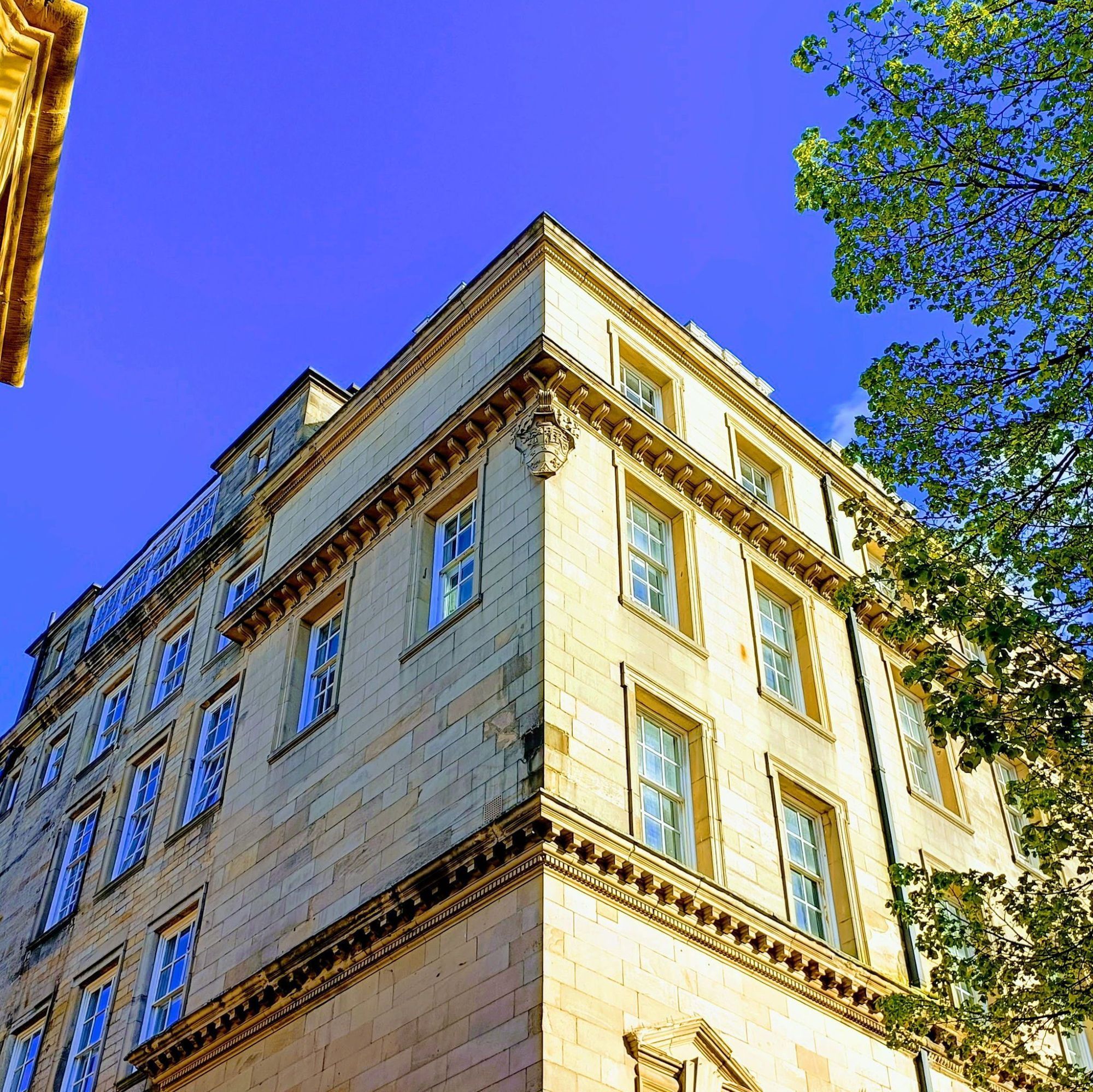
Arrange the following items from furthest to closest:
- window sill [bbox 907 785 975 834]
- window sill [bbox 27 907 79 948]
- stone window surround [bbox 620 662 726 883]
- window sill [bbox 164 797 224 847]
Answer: window sill [bbox 27 907 79 948], window sill [bbox 907 785 975 834], window sill [bbox 164 797 224 847], stone window surround [bbox 620 662 726 883]

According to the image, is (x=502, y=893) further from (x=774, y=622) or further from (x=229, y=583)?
(x=229, y=583)

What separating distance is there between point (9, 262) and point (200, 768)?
1647cm

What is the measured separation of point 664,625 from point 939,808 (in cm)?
801

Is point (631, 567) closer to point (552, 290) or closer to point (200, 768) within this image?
point (552, 290)

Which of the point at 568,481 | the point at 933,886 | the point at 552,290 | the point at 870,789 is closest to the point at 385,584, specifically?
the point at 568,481

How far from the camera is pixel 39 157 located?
1290cm

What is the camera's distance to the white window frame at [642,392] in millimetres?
26062

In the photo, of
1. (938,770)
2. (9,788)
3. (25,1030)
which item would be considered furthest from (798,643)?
(9,788)

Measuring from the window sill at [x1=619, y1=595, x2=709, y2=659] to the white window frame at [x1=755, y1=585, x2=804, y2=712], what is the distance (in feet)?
5.80

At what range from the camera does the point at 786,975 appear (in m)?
19.1

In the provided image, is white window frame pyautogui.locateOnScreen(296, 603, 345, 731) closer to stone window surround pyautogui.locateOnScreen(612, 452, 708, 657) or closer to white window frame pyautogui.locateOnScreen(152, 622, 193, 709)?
stone window surround pyautogui.locateOnScreen(612, 452, 708, 657)

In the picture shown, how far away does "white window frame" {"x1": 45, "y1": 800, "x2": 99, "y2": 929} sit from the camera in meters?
29.1

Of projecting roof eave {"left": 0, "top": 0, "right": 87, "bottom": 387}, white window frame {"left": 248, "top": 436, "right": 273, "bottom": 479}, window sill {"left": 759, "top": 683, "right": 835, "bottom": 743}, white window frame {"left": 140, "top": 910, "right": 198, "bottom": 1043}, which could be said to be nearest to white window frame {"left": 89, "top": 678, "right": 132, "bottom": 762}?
white window frame {"left": 248, "top": 436, "right": 273, "bottom": 479}

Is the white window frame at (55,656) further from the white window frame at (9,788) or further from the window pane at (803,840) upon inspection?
the window pane at (803,840)
